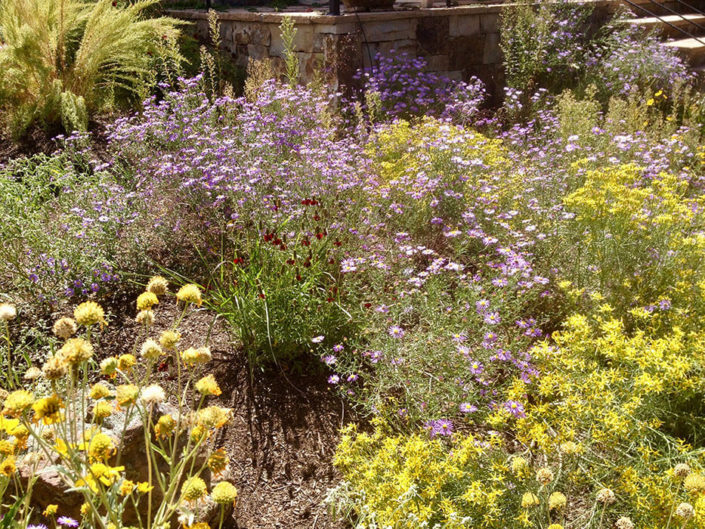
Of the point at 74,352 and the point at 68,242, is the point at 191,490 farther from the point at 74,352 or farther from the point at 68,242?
the point at 68,242

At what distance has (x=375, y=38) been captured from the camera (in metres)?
6.04

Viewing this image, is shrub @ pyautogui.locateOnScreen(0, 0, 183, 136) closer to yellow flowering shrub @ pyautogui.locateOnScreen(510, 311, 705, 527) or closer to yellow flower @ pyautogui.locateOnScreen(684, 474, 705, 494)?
yellow flowering shrub @ pyautogui.locateOnScreen(510, 311, 705, 527)

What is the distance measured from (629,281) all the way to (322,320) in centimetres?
158

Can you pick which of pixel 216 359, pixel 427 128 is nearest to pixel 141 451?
pixel 216 359

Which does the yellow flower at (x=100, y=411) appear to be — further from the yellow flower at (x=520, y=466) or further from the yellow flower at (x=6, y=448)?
the yellow flower at (x=520, y=466)

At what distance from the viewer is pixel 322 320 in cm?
299

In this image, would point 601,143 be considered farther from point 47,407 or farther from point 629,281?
point 47,407

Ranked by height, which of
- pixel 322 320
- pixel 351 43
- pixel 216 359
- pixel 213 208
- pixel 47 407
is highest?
pixel 351 43

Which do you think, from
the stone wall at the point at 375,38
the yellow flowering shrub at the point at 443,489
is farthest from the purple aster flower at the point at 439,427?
the stone wall at the point at 375,38

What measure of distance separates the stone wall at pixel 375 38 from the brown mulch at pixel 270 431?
3.44 m

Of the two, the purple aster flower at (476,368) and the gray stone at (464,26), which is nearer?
the purple aster flower at (476,368)

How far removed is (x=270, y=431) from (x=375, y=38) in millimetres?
4491

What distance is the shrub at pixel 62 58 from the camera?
5516mm

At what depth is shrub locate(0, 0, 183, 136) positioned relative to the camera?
552 cm
